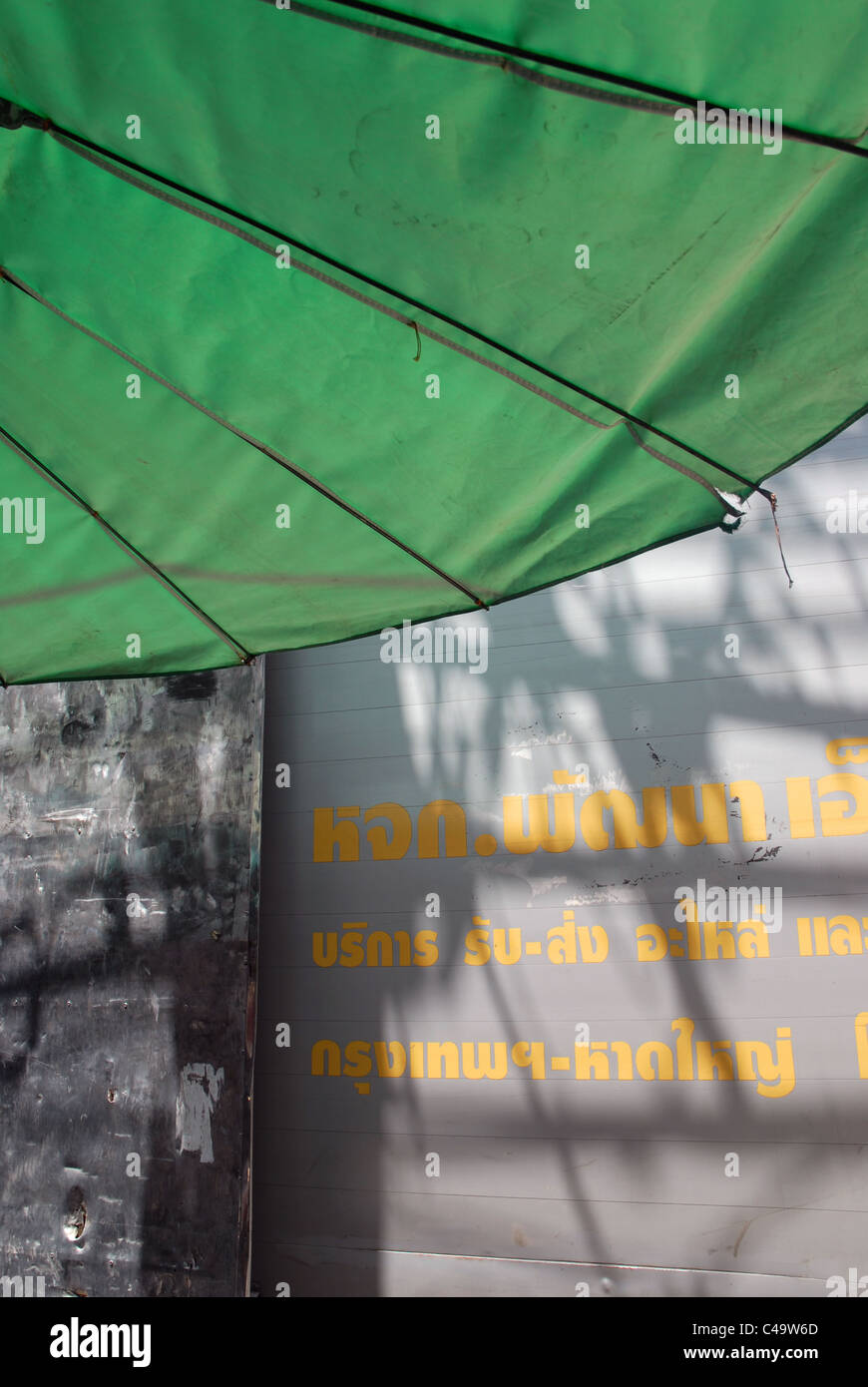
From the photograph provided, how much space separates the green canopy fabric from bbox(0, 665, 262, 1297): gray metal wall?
2830 mm

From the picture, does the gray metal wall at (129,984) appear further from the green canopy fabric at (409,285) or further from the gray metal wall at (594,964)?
the green canopy fabric at (409,285)

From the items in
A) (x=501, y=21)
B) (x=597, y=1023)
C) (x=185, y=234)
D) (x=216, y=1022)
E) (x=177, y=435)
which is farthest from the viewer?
(x=216, y=1022)

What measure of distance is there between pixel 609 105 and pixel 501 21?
0.51ft

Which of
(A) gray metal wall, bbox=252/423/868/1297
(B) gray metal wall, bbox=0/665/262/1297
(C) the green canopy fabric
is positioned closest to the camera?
(C) the green canopy fabric

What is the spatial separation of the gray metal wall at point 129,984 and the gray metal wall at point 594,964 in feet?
0.67

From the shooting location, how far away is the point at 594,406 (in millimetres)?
1482

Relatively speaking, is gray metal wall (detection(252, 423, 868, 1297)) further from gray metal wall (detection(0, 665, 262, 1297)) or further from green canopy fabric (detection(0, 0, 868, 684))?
green canopy fabric (detection(0, 0, 868, 684))

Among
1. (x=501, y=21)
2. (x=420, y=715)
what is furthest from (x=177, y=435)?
(x=420, y=715)

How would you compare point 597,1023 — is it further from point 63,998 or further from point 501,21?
point 501,21

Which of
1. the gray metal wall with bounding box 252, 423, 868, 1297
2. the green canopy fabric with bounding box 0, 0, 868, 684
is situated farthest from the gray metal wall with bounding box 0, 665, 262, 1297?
the green canopy fabric with bounding box 0, 0, 868, 684

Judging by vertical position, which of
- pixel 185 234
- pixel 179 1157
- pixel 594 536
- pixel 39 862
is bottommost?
pixel 179 1157

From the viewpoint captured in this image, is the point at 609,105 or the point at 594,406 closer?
the point at 609,105

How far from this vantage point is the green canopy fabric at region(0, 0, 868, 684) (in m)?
1.07

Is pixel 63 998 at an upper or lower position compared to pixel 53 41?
lower
